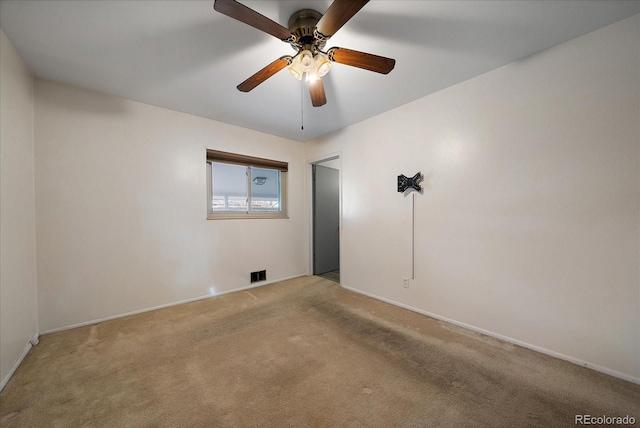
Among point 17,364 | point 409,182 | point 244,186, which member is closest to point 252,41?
point 409,182

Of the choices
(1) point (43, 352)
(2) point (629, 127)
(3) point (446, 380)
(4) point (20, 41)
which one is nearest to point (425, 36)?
(2) point (629, 127)

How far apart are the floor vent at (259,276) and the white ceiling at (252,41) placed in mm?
2467

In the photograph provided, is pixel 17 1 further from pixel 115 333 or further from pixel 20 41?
pixel 115 333

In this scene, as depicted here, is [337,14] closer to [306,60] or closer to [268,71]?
[306,60]

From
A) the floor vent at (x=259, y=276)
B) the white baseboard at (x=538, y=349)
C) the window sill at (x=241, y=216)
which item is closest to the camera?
the white baseboard at (x=538, y=349)

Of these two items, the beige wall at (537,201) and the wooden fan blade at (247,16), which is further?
the beige wall at (537,201)

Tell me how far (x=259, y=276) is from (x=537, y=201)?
3.45 m

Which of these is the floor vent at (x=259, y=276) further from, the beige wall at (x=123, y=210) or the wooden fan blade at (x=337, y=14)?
the wooden fan blade at (x=337, y=14)

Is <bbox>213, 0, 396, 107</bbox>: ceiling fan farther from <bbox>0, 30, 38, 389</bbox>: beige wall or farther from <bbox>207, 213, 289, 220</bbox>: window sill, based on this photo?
<bbox>207, 213, 289, 220</bbox>: window sill

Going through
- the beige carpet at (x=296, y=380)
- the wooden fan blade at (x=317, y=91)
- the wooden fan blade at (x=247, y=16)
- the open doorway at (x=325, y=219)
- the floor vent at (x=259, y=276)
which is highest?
the wooden fan blade at (x=247, y=16)

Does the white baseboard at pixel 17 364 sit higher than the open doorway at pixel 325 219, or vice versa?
the open doorway at pixel 325 219

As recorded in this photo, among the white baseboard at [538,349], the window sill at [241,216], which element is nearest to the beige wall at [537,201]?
the white baseboard at [538,349]

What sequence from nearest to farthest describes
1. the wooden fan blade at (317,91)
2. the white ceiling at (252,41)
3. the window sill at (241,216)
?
the white ceiling at (252,41) < the wooden fan blade at (317,91) < the window sill at (241,216)

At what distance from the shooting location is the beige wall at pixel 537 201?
5.17ft
